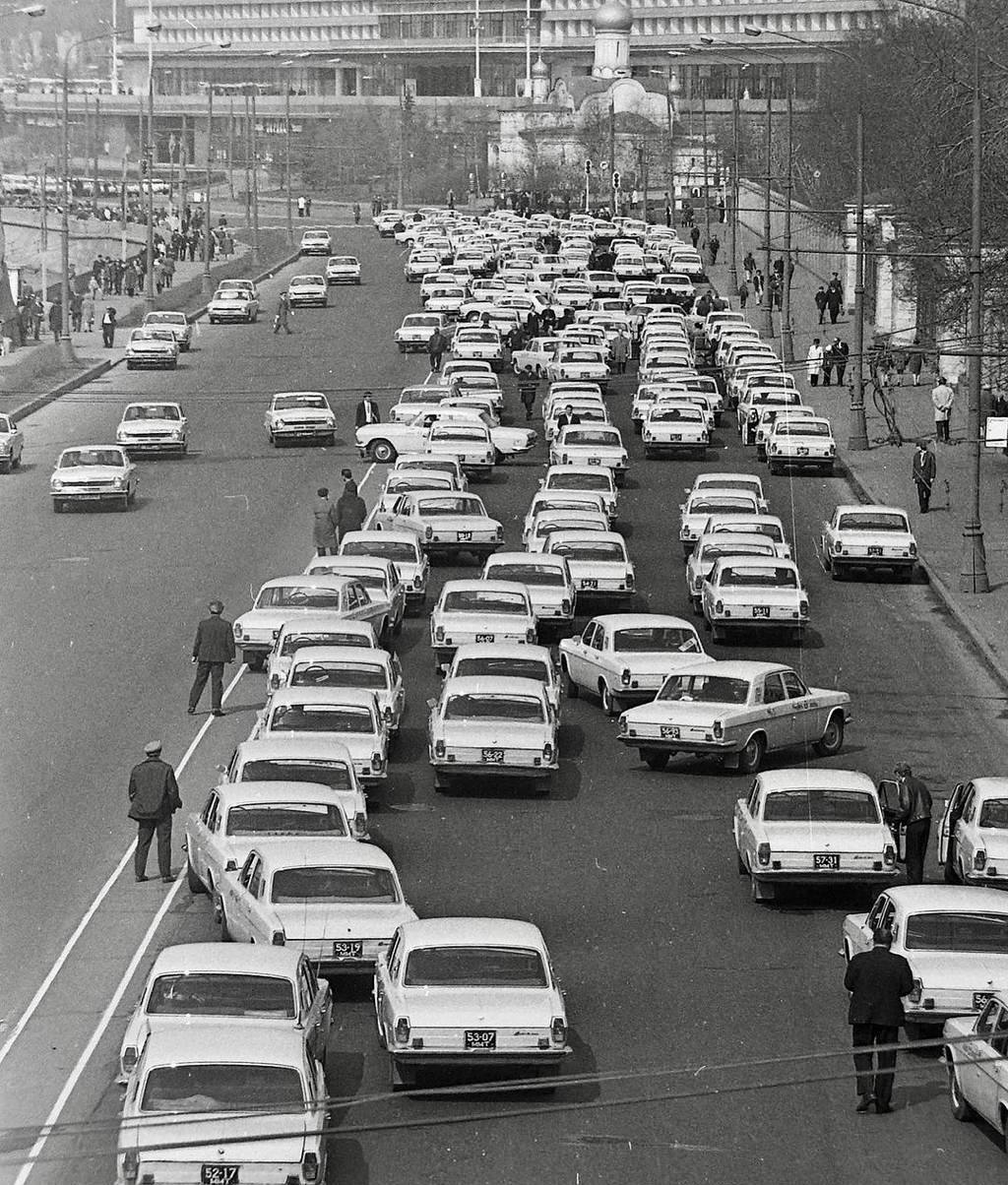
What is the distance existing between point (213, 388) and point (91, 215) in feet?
309

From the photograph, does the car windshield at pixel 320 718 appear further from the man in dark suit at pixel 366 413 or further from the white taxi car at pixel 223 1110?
the man in dark suit at pixel 366 413

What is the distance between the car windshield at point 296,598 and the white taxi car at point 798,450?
2218 centimetres

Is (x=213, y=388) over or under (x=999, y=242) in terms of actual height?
under

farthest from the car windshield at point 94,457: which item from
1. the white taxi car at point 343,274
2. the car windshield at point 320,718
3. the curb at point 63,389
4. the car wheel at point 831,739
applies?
the white taxi car at point 343,274

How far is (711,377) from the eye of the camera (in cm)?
6856

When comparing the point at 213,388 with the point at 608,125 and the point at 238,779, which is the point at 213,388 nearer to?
the point at 238,779

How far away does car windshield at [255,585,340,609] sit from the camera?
3494cm

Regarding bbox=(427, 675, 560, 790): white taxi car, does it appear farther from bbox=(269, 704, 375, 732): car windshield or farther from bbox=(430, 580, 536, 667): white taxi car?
bbox=(430, 580, 536, 667): white taxi car

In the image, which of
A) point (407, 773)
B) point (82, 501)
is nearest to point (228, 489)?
point (82, 501)

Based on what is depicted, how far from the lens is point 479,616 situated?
35.1 meters

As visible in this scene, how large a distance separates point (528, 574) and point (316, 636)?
236 inches

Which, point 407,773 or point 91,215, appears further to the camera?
point 91,215

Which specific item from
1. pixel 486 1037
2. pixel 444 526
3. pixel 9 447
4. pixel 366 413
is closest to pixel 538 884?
pixel 486 1037

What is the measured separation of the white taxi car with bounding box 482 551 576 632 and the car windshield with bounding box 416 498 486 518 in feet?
19.7
